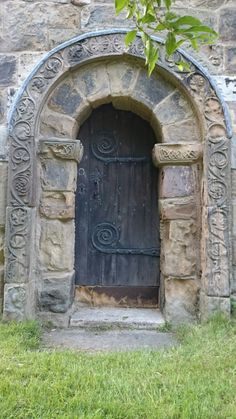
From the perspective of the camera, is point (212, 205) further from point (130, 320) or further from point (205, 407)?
point (205, 407)

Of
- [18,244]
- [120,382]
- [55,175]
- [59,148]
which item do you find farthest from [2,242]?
[120,382]

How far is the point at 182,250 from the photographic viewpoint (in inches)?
128

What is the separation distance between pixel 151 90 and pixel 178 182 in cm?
79

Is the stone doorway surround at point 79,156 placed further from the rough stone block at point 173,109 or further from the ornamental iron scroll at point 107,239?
the ornamental iron scroll at point 107,239

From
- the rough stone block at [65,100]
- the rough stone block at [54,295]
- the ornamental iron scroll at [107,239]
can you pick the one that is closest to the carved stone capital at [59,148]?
the rough stone block at [65,100]

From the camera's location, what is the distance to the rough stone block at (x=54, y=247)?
325 centimetres

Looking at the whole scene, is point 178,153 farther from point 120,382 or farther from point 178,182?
point 120,382

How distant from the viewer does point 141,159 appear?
387 cm

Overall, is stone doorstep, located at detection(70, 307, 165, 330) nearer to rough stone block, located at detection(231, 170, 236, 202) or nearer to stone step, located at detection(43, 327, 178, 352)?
stone step, located at detection(43, 327, 178, 352)

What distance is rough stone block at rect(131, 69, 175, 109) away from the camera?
130 inches

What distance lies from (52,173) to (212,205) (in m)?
1.30

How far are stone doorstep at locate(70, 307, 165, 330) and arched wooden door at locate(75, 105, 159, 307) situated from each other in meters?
0.26

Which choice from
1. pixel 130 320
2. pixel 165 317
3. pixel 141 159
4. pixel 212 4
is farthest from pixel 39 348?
pixel 212 4

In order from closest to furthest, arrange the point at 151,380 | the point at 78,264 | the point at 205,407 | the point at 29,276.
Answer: the point at 205,407, the point at 151,380, the point at 29,276, the point at 78,264
